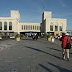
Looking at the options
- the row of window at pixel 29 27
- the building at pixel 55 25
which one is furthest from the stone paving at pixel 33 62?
the row of window at pixel 29 27

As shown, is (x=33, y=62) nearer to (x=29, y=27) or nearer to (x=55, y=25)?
(x=55, y=25)

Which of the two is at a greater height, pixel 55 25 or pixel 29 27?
pixel 55 25

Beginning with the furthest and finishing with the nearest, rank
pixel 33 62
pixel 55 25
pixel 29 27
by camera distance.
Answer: pixel 29 27 → pixel 55 25 → pixel 33 62

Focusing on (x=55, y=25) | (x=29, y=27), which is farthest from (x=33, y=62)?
(x=29, y=27)

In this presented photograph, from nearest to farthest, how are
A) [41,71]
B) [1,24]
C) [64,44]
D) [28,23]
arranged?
1. [41,71]
2. [64,44]
3. [1,24]
4. [28,23]

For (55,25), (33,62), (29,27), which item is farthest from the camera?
(29,27)

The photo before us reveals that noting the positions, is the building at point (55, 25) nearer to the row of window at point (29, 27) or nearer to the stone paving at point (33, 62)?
the row of window at point (29, 27)

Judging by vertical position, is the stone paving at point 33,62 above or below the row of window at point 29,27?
below

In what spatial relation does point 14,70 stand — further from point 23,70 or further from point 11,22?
point 11,22

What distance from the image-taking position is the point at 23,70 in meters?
5.51

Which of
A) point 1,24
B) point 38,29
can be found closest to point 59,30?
point 38,29

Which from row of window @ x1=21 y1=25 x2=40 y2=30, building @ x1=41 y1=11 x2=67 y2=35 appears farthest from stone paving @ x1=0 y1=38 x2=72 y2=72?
→ row of window @ x1=21 y1=25 x2=40 y2=30

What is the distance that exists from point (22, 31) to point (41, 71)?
338ft

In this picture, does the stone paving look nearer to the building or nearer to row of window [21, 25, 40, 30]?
the building
